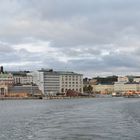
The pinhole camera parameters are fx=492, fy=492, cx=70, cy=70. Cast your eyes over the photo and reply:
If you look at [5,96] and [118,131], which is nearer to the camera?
[118,131]

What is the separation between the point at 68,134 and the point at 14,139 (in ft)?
10.3

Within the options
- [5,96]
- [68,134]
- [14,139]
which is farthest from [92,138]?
[5,96]

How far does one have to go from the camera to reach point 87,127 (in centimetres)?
2994

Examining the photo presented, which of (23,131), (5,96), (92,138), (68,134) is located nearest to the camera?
(92,138)

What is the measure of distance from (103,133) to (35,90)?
564 ft

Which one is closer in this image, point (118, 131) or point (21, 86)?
point (118, 131)

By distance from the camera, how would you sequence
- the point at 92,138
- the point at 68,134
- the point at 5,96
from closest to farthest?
the point at 92,138
the point at 68,134
the point at 5,96

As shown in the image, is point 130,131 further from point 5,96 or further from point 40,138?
point 5,96

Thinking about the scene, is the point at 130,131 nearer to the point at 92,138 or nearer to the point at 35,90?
the point at 92,138

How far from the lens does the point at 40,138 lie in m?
25.1

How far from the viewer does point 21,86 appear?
638 feet

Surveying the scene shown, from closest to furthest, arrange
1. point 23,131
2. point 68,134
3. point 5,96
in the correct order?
point 68,134 < point 23,131 < point 5,96

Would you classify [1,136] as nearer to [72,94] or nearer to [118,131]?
[118,131]

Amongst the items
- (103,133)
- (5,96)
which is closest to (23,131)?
(103,133)
